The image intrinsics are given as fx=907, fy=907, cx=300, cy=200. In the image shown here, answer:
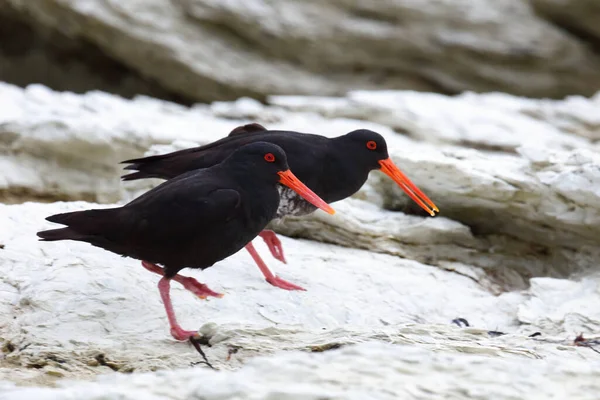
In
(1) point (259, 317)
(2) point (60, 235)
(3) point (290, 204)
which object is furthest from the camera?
(3) point (290, 204)

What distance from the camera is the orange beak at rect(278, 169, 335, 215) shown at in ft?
14.6

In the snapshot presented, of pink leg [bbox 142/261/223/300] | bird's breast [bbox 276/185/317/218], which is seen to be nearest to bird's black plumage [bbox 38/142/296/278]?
pink leg [bbox 142/261/223/300]

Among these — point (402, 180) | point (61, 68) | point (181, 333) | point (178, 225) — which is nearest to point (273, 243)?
point (402, 180)

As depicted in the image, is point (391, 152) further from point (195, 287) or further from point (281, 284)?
point (195, 287)

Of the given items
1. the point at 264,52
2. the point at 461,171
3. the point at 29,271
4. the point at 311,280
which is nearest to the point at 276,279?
the point at 311,280

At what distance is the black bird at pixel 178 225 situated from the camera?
4.05 meters

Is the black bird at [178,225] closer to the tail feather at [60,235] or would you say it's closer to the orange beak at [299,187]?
the tail feather at [60,235]

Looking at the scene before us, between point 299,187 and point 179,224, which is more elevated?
point 299,187

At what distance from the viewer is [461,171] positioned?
5.98 m

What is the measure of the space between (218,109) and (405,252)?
3.54m

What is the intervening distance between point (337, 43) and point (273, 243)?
8.22 meters

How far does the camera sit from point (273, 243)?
5309mm

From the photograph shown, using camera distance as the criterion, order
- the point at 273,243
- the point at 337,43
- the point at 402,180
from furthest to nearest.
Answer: the point at 337,43, the point at 402,180, the point at 273,243

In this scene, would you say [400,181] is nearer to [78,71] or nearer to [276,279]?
[276,279]
